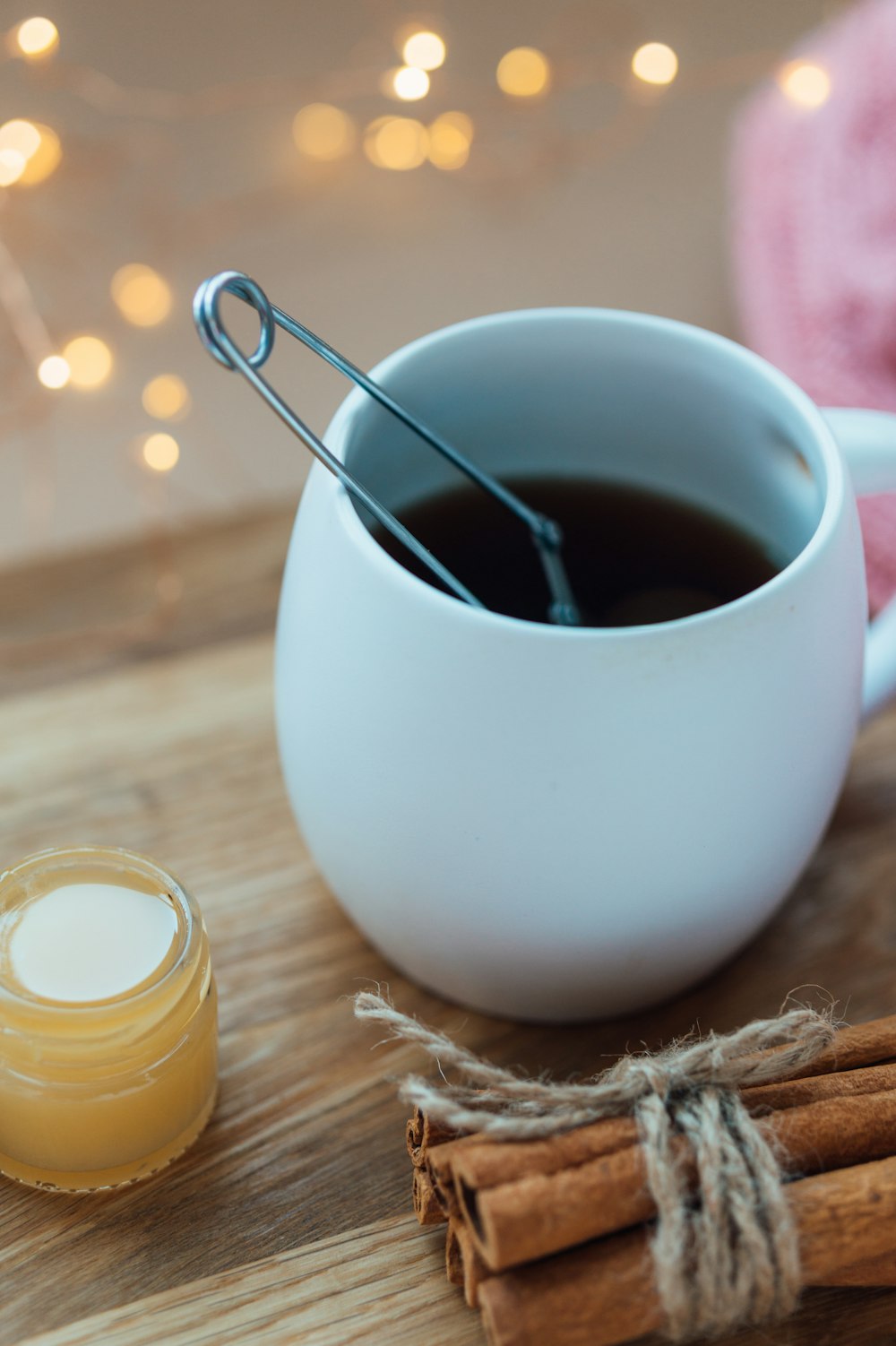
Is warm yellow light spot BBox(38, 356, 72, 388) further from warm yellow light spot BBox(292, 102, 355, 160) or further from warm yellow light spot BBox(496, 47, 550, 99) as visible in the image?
warm yellow light spot BBox(496, 47, 550, 99)

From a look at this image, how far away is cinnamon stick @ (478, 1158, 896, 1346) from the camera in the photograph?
0.42 m

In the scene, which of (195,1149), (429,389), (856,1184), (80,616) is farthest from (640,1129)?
(80,616)

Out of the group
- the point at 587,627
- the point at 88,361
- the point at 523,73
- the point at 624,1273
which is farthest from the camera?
the point at 523,73

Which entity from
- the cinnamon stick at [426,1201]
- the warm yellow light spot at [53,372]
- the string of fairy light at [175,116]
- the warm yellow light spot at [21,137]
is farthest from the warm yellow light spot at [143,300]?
the cinnamon stick at [426,1201]

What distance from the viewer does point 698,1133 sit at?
441mm

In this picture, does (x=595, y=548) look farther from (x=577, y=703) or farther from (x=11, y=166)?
(x=11, y=166)

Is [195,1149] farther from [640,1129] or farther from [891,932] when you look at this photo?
[891,932]

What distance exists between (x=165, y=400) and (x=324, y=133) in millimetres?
283

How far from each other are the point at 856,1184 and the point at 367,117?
2.94 feet

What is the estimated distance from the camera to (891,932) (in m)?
0.61

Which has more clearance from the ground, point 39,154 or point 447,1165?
point 39,154

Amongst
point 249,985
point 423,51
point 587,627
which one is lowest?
point 249,985

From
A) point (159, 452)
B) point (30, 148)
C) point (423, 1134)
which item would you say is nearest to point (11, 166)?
point (30, 148)

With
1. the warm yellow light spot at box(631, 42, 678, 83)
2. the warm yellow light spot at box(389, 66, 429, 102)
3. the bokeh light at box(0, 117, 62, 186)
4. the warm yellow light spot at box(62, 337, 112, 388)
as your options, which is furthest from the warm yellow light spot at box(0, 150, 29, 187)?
the warm yellow light spot at box(631, 42, 678, 83)
